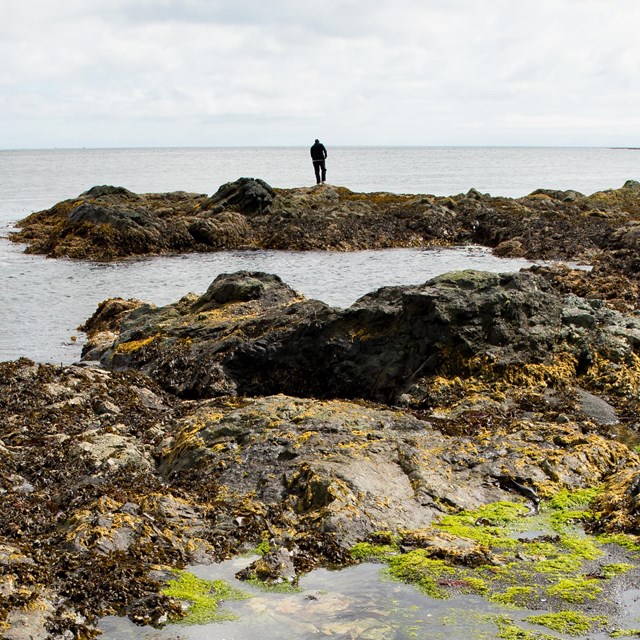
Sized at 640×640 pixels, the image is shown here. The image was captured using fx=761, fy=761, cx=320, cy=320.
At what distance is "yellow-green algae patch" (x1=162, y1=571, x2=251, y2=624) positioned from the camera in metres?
5.36

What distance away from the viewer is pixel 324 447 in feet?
25.5

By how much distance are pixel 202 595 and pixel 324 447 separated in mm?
2449

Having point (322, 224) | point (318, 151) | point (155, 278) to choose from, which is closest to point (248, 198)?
point (322, 224)

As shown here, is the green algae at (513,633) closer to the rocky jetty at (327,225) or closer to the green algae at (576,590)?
the green algae at (576,590)

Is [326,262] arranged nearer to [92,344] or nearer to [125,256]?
[125,256]

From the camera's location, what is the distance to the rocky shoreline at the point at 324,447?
19.4ft

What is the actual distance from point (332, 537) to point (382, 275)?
700 inches

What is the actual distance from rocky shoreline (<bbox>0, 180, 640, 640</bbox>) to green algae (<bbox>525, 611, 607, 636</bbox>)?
0.05m

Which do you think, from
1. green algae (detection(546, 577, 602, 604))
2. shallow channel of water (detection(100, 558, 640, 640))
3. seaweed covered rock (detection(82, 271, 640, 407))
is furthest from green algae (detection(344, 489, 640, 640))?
seaweed covered rock (detection(82, 271, 640, 407))

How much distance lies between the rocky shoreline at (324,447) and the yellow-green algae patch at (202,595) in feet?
0.35

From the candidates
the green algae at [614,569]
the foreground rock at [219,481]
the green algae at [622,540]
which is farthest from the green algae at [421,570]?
the green algae at [622,540]

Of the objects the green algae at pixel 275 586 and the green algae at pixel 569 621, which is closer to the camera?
the green algae at pixel 569 621

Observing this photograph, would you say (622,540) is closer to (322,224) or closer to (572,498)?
(572,498)

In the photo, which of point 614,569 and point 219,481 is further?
point 219,481
